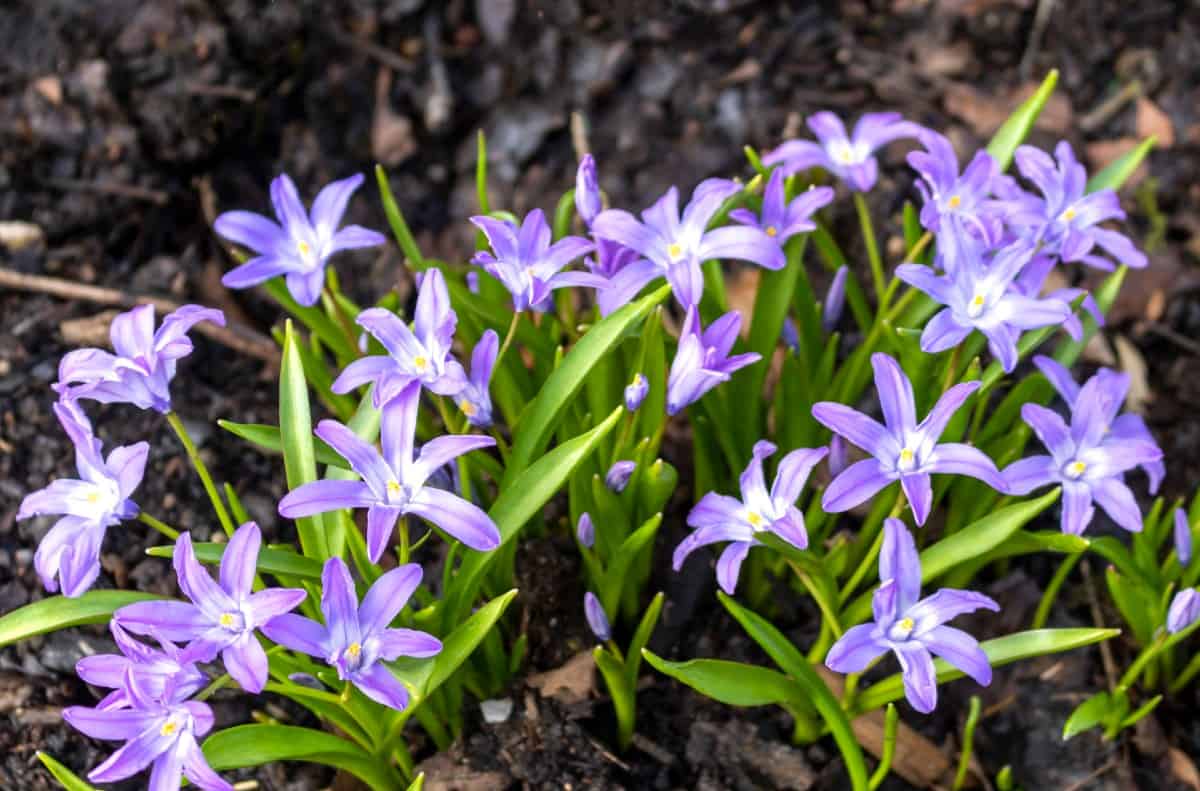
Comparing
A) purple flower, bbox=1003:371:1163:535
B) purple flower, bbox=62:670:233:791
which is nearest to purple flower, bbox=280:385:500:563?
purple flower, bbox=62:670:233:791

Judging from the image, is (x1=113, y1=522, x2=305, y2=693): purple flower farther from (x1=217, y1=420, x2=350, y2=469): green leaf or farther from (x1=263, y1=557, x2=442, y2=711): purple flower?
(x1=217, y1=420, x2=350, y2=469): green leaf

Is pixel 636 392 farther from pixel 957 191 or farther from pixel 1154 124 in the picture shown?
pixel 1154 124

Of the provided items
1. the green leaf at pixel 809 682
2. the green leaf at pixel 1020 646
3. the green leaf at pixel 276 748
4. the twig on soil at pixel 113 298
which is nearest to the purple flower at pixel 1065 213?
the green leaf at pixel 1020 646

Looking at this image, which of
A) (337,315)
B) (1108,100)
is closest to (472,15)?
(337,315)

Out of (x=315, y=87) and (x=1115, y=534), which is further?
(x=315, y=87)

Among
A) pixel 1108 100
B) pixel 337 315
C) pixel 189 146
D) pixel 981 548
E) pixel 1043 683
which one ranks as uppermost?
pixel 189 146

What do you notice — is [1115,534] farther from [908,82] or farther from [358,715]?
[358,715]

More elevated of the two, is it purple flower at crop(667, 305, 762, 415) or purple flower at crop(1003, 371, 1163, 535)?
purple flower at crop(667, 305, 762, 415)
